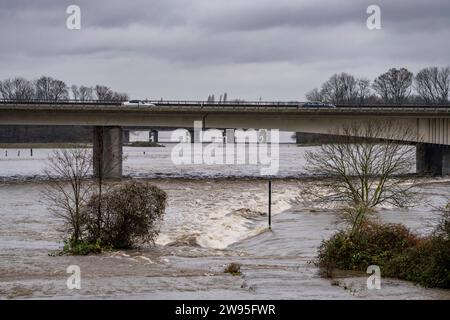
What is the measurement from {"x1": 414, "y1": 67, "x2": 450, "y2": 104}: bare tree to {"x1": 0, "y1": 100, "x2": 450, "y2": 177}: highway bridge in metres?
100

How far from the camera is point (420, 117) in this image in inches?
3159

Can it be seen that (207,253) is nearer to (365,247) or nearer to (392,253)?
(365,247)

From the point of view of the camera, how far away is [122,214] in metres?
31.3

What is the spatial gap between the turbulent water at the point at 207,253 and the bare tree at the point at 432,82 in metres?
118

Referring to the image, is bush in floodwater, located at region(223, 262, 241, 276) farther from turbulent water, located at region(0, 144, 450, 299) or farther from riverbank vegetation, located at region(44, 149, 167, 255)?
riverbank vegetation, located at region(44, 149, 167, 255)

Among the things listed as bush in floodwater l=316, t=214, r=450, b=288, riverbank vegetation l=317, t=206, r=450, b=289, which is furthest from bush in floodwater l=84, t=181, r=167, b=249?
riverbank vegetation l=317, t=206, r=450, b=289

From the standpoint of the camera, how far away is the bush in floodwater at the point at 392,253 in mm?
21938

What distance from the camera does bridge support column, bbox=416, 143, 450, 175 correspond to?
86.1 m

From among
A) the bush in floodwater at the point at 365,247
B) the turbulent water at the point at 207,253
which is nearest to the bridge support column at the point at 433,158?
the turbulent water at the point at 207,253

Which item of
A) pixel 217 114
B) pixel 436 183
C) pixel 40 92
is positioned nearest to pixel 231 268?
pixel 436 183

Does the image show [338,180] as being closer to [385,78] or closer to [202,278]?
[202,278]

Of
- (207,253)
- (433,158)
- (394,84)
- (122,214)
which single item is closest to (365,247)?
(207,253)
